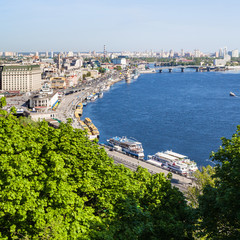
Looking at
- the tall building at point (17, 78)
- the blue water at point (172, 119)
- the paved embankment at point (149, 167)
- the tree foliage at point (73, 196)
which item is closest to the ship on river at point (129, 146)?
the blue water at point (172, 119)

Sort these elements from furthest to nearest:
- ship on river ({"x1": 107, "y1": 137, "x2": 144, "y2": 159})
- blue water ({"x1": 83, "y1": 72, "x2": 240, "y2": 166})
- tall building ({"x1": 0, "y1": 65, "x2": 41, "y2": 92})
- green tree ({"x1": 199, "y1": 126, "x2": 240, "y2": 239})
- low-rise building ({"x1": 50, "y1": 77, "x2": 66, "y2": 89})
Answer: low-rise building ({"x1": 50, "y1": 77, "x2": 66, "y2": 89}) → tall building ({"x1": 0, "y1": 65, "x2": 41, "y2": 92}) → blue water ({"x1": 83, "y1": 72, "x2": 240, "y2": 166}) → ship on river ({"x1": 107, "y1": 137, "x2": 144, "y2": 159}) → green tree ({"x1": 199, "y1": 126, "x2": 240, "y2": 239})

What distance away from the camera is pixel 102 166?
4.27m

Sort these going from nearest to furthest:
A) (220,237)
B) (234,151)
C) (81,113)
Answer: (220,237)
(234,151)
(81,113)

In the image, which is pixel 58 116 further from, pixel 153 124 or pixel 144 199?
pixel 144 199

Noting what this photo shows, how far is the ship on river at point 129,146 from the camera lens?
1492cm

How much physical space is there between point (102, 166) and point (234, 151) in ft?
5.37

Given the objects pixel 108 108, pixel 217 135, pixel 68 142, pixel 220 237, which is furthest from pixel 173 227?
pixel 108 108

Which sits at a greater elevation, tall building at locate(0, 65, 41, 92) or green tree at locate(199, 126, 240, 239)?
tall building at locate(0, 65, 41, 92)

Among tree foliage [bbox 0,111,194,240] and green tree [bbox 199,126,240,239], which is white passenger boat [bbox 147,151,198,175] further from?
green tree [bbox 199,126,240,239]

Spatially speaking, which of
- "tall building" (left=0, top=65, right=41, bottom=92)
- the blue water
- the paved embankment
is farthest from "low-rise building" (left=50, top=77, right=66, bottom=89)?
the paved embankment

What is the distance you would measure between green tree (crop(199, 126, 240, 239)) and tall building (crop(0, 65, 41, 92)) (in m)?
31.4

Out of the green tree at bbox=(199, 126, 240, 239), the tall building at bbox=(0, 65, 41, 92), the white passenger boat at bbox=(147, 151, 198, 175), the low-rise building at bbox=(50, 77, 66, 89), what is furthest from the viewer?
the low-rise building at bbox=(50, 77, 66, 89)

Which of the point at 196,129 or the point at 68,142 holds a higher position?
the point at 68,142

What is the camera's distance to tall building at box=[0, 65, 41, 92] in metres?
32.8
